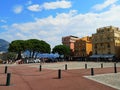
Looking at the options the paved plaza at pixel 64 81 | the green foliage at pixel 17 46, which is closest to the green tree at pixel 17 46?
the green foliage at pixel 17 46

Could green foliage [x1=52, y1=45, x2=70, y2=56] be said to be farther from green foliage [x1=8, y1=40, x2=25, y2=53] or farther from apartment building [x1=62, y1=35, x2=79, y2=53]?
green foliage [x1=8, y1=40, x2=25, y2=53]

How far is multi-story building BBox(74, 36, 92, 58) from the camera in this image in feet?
311

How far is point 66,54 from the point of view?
9600 cm

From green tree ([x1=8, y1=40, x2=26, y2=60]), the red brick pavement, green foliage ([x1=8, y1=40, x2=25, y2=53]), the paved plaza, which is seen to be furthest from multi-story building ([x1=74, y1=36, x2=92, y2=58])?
the red brick pavement

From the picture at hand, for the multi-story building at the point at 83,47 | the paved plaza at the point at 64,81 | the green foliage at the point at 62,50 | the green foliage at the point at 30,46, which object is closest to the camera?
the paved plaza at the point at 64,81

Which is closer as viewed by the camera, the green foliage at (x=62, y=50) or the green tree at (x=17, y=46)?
the green tree at (x=17, y=46)

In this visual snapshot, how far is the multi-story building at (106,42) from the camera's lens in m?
76.8

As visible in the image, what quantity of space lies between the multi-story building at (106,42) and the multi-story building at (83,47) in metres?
8.89

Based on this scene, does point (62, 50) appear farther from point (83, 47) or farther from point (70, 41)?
point (70, 41)

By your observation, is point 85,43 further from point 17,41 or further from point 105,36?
point 17,41

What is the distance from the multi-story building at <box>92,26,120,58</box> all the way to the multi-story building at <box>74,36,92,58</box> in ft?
29.2

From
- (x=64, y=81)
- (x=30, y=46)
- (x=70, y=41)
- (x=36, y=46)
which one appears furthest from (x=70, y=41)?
(x=64, y=81)

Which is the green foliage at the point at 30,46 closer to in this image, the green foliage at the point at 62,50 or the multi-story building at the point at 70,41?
the green foliage at the point at 62,50

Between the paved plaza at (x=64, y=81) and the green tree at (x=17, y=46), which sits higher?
the green tree at (x=17, y=46)
